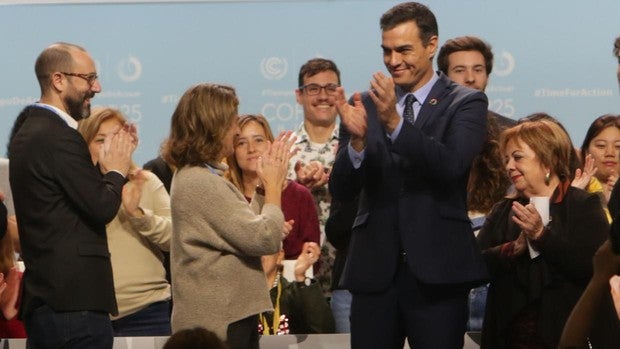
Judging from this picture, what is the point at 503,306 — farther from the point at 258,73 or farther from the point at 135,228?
the point at 258,73

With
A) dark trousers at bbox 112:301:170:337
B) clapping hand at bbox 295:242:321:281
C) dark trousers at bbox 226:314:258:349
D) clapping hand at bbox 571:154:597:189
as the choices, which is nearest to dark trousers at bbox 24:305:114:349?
dark trousers at bbox 226:314:258:349

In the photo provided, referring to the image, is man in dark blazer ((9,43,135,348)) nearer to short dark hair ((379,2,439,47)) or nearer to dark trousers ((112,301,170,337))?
dark trousers ((112,301,170,337))

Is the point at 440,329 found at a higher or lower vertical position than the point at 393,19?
lower

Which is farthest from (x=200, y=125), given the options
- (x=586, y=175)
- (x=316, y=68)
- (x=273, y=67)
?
(x=273, y=67)

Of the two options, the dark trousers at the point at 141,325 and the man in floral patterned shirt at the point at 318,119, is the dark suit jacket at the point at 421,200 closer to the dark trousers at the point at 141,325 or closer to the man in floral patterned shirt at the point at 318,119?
the dark trousers at the point at 141,325

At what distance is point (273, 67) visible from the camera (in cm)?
819

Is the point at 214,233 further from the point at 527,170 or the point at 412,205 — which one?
the point at 527,170

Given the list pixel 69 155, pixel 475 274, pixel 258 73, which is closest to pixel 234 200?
pixel 69 155

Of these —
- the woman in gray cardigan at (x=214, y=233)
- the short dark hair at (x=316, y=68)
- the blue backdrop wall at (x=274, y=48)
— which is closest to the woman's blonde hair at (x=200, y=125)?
the woman in gray cardigan at (x=214, y=233)

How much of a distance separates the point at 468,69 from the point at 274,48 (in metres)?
1.98

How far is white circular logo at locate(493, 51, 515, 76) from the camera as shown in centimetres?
812

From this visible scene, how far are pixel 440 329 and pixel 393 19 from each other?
107 cm

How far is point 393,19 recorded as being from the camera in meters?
4.94

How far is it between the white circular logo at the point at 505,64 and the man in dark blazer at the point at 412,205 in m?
3.27
